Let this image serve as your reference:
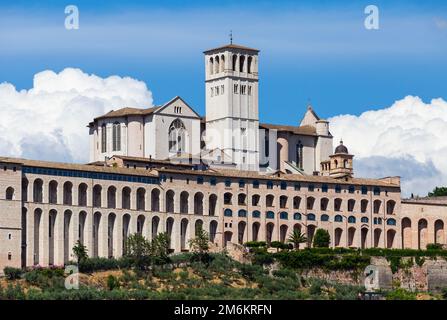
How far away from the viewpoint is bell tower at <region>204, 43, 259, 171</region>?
14050cm

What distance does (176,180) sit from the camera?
125 m

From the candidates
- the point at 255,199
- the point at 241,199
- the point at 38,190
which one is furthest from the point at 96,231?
the point at 255,199

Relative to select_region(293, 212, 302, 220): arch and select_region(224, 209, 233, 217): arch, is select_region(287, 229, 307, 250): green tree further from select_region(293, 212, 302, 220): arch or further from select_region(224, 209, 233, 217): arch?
select_region(224, 209, 233, 217): arch

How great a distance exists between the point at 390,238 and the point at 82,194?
31060 millimetres

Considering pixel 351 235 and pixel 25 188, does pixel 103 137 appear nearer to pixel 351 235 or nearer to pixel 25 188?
pixel 25 188

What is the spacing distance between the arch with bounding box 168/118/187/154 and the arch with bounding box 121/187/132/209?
1412 centimetres

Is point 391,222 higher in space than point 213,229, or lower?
higher

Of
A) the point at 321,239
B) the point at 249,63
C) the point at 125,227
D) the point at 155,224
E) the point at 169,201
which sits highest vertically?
the point at 249,63

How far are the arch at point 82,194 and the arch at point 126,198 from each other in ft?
12.7

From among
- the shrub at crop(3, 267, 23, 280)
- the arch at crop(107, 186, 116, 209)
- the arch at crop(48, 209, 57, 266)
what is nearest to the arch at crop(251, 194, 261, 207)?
the arch at crop(107, 186, 116, 209)

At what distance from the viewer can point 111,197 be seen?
121 meters

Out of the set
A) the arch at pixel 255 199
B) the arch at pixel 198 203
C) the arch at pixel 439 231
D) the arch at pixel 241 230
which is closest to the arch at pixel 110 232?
the arch at pixel 198 203

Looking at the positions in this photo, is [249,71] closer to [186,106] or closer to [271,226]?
[186,106]
